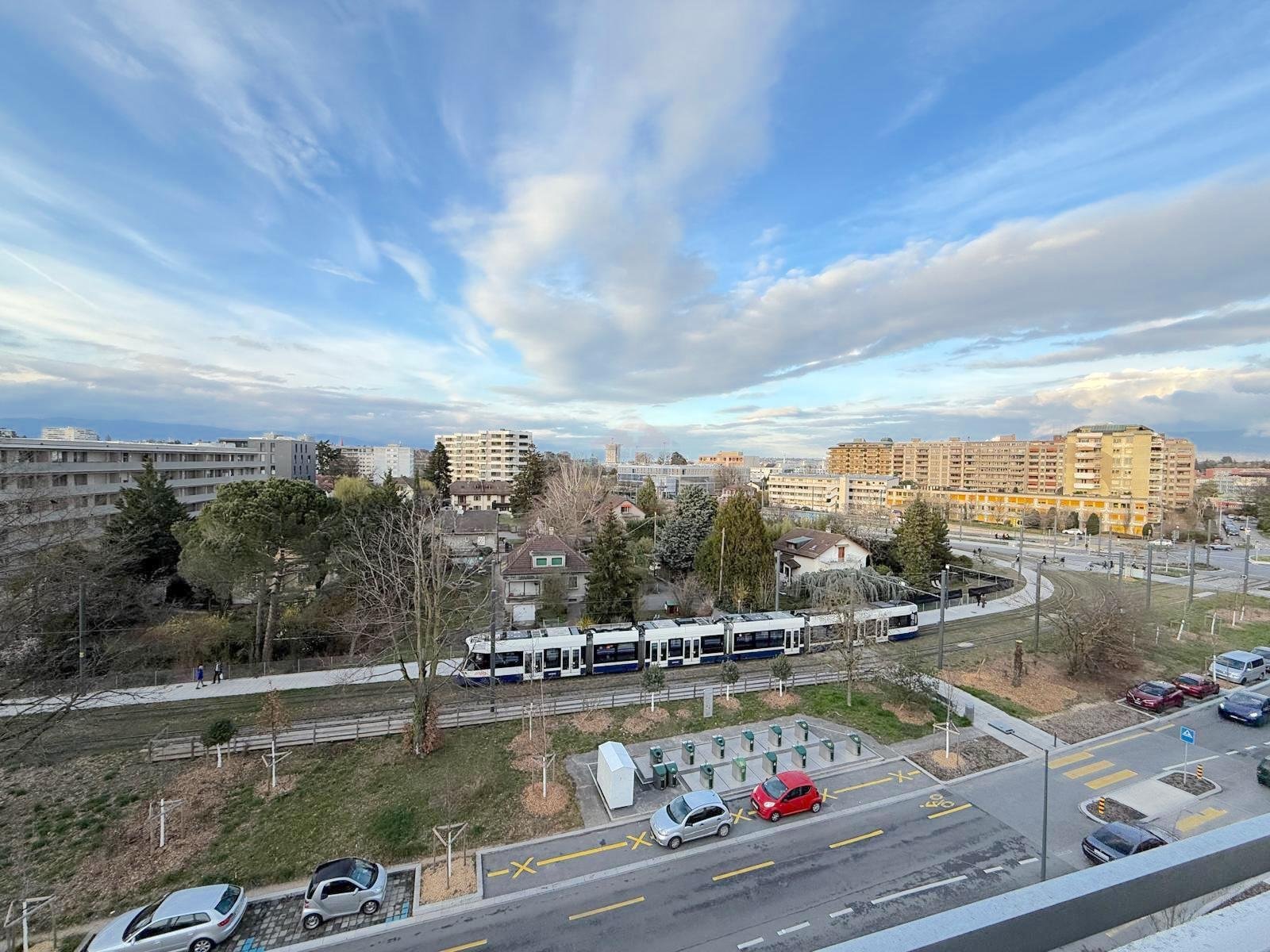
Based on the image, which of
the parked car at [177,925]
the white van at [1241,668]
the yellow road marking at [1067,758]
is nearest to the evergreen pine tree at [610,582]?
the yellow road marking at [1067,758]

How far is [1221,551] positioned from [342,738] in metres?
89.1

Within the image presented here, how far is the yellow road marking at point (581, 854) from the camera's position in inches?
587

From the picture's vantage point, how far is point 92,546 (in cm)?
3256

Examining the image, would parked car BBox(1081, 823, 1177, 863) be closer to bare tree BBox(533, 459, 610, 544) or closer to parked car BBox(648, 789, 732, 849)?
parked car BBox(648, 789, 732, 849)

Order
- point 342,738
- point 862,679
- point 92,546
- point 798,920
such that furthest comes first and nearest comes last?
point 92,546
point 862,679
point 342,738
point 798,920

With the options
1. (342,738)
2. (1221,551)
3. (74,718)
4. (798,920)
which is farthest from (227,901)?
(1221,551)

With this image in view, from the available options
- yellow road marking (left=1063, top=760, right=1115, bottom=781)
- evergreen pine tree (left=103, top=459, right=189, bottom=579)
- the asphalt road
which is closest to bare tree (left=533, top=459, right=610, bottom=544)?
evergreen pine tree (left=103, top=459, right=189, bottom=579)

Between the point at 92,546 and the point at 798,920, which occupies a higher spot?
the point at 92,546

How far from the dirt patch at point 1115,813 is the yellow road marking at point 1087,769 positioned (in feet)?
5.33

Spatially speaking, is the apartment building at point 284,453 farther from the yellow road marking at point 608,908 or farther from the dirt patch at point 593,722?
the yellow road marking at point 608,908

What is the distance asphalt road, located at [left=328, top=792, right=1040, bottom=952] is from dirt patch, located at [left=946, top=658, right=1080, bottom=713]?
10247 millimetres

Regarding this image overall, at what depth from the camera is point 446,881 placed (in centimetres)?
1415

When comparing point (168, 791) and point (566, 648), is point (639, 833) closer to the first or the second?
point (566, 648)

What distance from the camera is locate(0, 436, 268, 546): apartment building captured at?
16953mm
